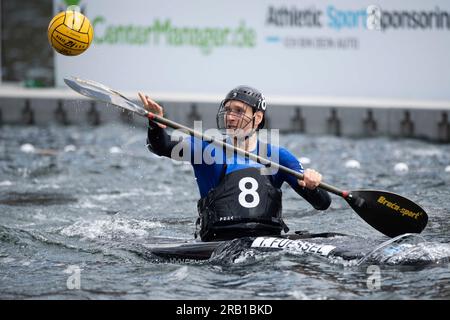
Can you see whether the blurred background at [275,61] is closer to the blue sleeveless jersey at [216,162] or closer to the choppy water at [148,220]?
the choppy water at [148,220]

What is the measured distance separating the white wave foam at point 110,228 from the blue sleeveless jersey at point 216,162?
3.89ft

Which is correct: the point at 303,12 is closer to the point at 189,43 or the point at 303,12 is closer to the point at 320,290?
the point at 189,43

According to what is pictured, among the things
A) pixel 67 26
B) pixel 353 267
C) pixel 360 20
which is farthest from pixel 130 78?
pixel 353 267

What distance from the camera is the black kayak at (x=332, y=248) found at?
6715 mm

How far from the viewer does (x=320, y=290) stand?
629cm

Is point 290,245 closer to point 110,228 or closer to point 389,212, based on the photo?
point 389,212

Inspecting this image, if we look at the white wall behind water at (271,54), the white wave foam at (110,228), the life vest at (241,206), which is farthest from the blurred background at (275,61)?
the life vest at (241,206)

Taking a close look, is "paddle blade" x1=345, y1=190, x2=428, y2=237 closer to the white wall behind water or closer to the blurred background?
the blurred background

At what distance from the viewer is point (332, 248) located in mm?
→ 6824

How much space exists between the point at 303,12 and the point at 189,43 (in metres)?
1.99

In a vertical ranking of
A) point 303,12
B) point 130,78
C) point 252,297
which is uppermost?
point 303,12

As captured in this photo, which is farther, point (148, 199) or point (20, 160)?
point (20, 160)

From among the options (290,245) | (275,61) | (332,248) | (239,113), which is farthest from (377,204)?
(275,61)

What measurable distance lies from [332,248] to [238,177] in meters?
0.87
